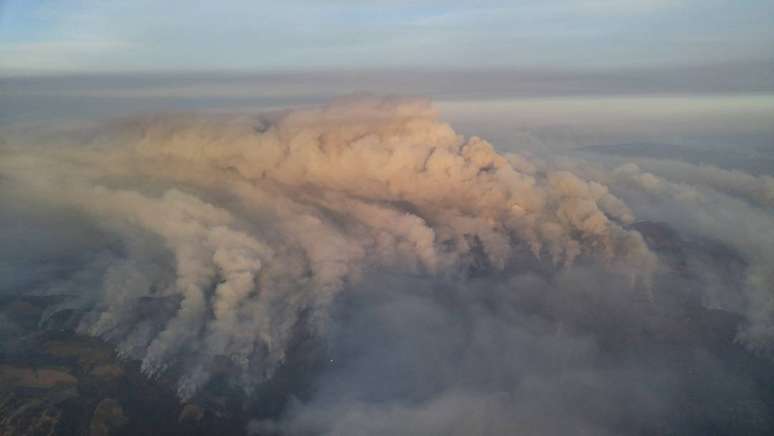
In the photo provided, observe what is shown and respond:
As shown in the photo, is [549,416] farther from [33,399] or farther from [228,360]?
[33,399]

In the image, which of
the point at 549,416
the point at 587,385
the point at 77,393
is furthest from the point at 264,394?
the point at 587,385

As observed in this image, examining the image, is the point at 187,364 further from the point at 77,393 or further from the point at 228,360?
the point at 77,393

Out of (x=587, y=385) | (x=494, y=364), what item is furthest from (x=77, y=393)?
(x=587, y=385)

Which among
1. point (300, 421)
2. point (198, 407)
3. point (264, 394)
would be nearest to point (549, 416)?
point (300, 421)

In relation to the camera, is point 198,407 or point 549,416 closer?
point 549,416

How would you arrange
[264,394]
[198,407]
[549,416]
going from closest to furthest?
1. [549,416]
2. [198,407]
3. [264,394]

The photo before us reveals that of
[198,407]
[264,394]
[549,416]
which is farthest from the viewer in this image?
[264,394]

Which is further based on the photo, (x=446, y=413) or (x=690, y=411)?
(x=690, y=411)
